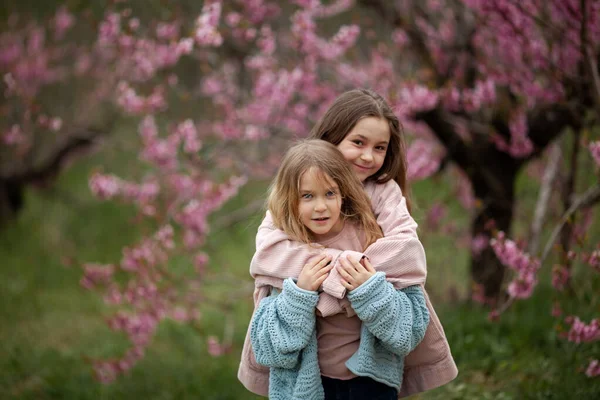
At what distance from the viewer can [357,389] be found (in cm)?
199

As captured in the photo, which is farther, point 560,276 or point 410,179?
point 410,179

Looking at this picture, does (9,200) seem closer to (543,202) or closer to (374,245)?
(543,202)

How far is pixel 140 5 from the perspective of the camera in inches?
293

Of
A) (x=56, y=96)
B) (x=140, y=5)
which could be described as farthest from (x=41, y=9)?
(x=140, y=5)

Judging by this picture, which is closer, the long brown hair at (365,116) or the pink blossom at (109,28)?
the long brown hair at (365,116)

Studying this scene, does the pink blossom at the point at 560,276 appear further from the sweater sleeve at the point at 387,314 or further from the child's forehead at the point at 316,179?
the child's forehead at the point at 316,179

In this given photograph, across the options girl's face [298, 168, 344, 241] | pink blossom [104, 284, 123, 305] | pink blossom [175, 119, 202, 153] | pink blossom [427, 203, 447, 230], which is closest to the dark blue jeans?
girl's face [298, 168, 344, 241]

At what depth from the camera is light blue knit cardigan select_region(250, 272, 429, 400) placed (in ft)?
6.06

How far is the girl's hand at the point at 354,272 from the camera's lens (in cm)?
186

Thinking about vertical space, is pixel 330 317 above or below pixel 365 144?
below

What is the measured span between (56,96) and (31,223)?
2.52m

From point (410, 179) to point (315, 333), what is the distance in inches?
85.3

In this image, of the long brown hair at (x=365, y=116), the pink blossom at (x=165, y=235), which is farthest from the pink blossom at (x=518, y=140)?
the pink blossom at (x=165, y=235)

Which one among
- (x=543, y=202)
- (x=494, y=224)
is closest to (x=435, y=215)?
(x=494, y=224)
